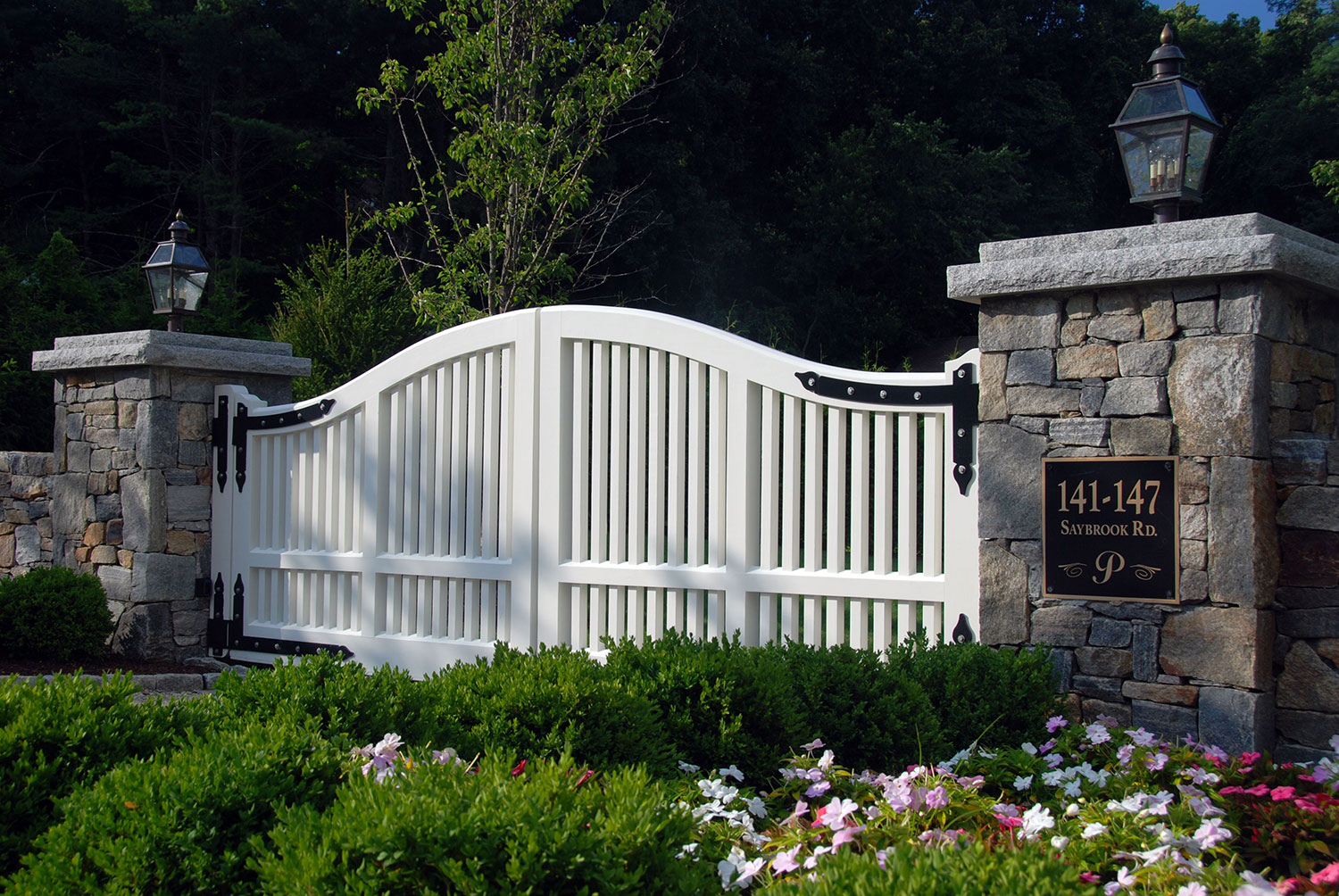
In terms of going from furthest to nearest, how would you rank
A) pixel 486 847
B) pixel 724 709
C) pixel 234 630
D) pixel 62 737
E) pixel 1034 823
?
pixel 234 630, pixel 724 709, pixel 62 737, pixel 1034 823, pixel 486 847

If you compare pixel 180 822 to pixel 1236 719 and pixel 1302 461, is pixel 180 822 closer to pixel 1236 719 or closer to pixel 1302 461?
pixel 1236 719

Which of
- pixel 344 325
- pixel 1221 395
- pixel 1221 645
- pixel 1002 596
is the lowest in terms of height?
pixel 1221 645

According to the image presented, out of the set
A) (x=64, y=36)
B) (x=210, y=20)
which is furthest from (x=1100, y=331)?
(x=64, y=36)

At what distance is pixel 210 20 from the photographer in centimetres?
1534

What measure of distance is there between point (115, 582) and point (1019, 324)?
4974 mm

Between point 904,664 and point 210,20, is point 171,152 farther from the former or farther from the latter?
point 904,664

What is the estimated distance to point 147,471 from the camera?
605cm

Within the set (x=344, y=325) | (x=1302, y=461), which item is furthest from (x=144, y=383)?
(x=1302, y=461)

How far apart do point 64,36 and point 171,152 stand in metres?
2.41

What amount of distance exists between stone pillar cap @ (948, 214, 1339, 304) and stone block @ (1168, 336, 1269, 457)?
24 centimetres

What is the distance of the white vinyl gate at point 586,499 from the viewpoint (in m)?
4.33

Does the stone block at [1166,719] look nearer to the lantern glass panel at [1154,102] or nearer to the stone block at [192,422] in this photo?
the lantern glass panel at [1154,102]

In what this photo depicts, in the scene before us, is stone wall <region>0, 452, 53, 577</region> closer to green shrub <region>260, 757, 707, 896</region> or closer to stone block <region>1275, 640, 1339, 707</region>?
green shrub <region>260, 757, 707, 896</region>

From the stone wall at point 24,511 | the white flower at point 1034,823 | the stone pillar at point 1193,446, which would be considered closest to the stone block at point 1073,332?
the stone pillar at point 1193,446
